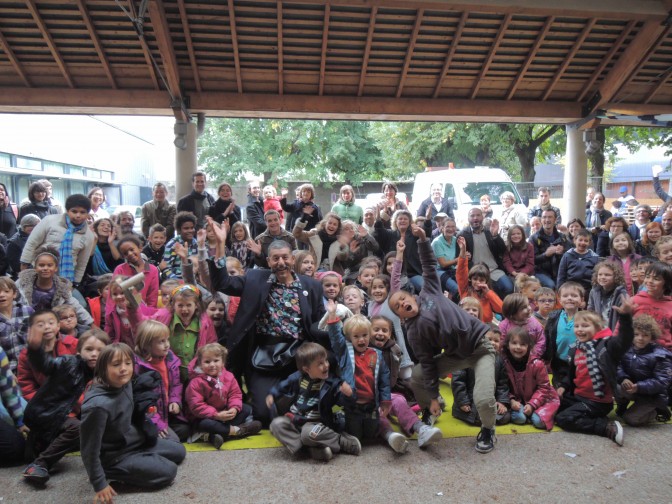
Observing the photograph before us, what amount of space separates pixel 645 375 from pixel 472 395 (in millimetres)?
1388

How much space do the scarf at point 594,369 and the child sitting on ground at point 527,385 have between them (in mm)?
319

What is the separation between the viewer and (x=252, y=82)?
26.7 feet

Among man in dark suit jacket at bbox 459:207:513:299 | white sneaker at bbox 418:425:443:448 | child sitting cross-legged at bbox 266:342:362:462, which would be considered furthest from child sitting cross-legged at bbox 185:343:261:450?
man in dark suit jacket at bbox 459:207:513:299

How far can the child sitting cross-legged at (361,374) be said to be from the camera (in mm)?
4090

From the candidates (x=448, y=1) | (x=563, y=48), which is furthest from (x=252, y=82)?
(x=563, y=48)

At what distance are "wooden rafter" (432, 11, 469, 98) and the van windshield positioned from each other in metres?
4.52

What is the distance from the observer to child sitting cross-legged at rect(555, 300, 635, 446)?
4160mm

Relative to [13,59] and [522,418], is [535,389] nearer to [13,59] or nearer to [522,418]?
[522,418]

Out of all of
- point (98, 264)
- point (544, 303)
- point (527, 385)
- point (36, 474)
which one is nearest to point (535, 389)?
point (527, 385)

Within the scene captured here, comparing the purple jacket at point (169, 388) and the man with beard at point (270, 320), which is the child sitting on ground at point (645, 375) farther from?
the purple jacket at point (169, 388)

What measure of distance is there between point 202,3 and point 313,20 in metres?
1.48

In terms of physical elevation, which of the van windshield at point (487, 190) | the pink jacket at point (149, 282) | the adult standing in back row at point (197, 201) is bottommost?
the pink jacket at point (149, 282)

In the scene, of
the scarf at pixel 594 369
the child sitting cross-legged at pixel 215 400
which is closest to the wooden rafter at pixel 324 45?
the child sitting cross-legged at pixel 215 400

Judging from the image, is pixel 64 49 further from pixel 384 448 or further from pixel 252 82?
pixel 384 448
